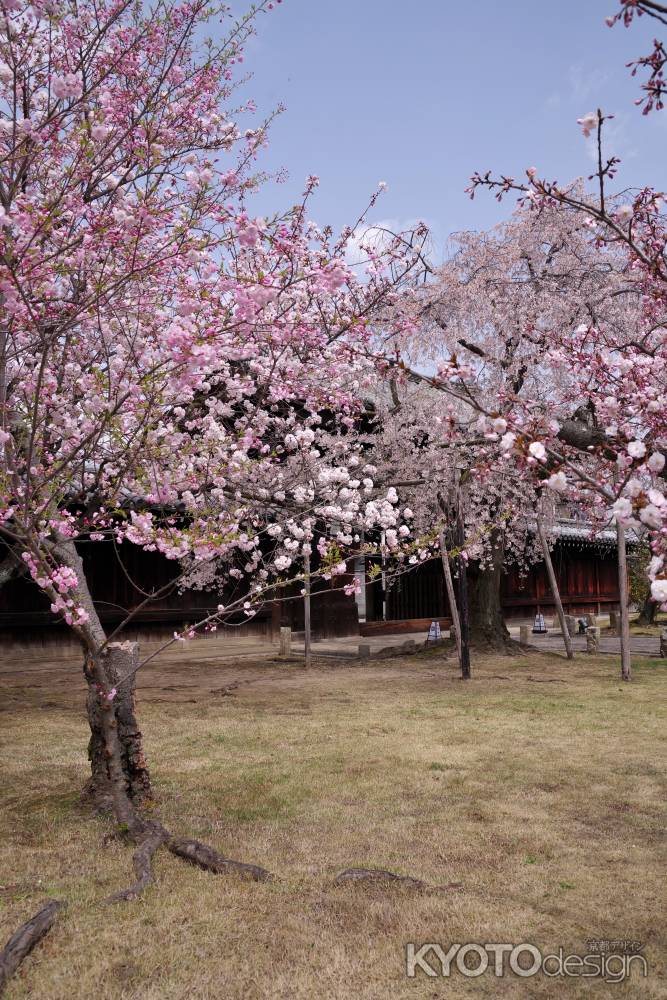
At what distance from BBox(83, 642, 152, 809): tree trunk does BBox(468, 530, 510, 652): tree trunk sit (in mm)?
12039

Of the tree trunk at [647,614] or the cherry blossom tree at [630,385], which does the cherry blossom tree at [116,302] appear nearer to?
the cherry blossom tree at [630,385]

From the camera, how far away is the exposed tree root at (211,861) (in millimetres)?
4770

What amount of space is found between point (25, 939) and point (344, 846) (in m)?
2.21

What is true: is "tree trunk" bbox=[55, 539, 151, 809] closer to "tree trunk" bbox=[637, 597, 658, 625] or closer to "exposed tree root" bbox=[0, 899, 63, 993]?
"exposed tree root" bbox=[0, 899, 63, 993]

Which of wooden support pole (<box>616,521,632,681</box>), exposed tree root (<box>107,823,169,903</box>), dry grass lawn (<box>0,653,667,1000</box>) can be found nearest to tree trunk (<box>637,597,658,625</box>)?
wooden support pole (<box>616,521,632,681</box>)

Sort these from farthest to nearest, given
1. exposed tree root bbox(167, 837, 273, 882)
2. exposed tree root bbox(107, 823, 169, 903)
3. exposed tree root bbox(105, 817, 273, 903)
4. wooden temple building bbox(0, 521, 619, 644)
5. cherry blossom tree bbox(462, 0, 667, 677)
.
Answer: wooden temple building bbox(0, 521, 619, 644)
exposed tree root bbox(167, 837, 273, 882)
exposed tree root bbox(105, 817, 273, 903)
exposed tree root bbox(107, 823, 169, 903)
cherry blossom tree bbox(462, 0, 667, 677)

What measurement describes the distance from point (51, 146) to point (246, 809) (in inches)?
216

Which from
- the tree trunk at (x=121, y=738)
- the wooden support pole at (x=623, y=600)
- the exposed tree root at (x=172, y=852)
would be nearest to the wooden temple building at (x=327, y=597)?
the tree trunk at (x=121, y=738)

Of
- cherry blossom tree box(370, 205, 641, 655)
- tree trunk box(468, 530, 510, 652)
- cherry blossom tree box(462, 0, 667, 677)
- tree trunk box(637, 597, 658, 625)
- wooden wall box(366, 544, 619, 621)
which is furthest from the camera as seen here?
tree trunk box(637, 597, 658, 625)

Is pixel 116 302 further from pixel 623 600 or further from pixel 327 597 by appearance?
pixel 327 597

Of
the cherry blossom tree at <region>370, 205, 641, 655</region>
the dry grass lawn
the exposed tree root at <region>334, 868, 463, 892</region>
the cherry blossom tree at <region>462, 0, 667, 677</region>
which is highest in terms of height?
the cherry blossom tree at <region>370, 205, 641, 655</region>

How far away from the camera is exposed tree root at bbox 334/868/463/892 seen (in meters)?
4.55

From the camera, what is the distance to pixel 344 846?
5340 millimetres

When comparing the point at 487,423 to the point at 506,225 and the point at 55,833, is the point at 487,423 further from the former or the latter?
the point at 506,225
